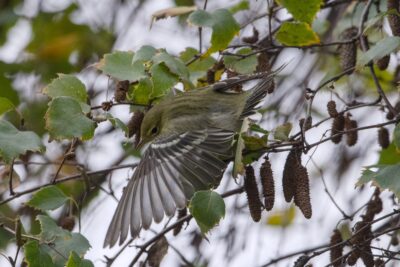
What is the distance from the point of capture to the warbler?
2.94 m

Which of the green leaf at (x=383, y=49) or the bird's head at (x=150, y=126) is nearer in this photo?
the green leaf at (x=383, y=49)

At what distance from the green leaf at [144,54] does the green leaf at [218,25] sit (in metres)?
0.19

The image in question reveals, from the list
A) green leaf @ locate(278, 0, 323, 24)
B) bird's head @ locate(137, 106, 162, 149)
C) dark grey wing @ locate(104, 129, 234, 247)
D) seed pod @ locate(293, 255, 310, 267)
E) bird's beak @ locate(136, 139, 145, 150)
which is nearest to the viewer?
seed pod @ locate(293, 255, 310, 267)

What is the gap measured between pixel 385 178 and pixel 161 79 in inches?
34.8

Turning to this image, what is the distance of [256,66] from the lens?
3.29 metres

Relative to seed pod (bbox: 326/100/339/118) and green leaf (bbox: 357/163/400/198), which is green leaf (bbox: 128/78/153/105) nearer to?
seed pod (bbox: 326/100/339/118)

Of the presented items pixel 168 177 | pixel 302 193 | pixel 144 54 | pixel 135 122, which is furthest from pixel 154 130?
pixel 302 193

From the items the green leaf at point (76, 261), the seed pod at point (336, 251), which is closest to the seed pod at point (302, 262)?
the seed pod at point (336, 251)

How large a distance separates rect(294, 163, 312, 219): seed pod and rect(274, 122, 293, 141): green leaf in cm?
16

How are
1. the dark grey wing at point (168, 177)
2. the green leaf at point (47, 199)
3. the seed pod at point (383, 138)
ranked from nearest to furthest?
the dark grey wing at point (168, 177) < the green leaf at point (47, 199) < the seed pod at point (383, 138)

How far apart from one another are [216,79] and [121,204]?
74cm

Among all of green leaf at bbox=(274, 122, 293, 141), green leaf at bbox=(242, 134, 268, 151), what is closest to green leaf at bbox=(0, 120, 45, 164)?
green leaf at bbox=(242, 134, 268, 151)

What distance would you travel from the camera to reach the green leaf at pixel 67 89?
2994 millimetres

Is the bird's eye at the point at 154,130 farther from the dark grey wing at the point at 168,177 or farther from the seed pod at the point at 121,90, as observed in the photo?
the seed pod at the point at 121,90
